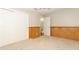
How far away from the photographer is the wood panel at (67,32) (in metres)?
5.40

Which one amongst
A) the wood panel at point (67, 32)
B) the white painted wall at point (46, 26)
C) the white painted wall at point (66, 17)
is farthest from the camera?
the white painted wall at point (46, 26)

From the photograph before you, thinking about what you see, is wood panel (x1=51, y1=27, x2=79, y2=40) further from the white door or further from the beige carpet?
the beige carpet

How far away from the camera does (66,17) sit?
20.0 ft

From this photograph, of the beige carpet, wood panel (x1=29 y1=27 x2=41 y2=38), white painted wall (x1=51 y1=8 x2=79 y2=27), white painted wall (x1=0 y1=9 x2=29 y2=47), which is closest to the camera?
the beige carpet

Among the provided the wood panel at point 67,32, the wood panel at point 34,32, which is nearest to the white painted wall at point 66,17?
the wood panel at point 67,32

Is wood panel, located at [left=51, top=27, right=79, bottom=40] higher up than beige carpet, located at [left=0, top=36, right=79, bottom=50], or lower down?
higher up

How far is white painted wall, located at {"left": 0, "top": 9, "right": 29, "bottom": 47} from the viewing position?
4016 millimetres

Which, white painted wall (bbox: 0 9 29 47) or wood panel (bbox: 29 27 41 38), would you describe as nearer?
white painted wall (bbox: 0 9 29 47)

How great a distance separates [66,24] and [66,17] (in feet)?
1.20

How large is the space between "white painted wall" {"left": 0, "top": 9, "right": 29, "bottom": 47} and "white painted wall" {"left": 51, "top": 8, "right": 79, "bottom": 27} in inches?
82.6

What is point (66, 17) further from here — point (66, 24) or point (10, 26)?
point (10, 26)

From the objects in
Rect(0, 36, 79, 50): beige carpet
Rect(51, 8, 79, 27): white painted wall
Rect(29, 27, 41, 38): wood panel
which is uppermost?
Rect(51, 8, 79, 27): white painted wall

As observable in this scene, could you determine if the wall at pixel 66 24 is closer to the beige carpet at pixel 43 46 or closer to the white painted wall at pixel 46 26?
the white painted wall at pixel 46 26

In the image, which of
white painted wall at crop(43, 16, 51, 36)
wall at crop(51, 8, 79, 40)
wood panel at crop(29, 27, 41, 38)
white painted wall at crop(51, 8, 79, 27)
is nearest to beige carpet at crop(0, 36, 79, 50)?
wall at crop(51, 8, 79, 40)
